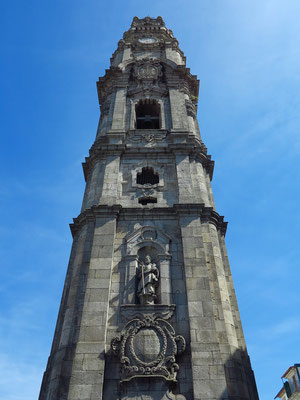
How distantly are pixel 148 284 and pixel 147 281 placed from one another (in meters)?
0.15

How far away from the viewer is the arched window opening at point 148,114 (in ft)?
92.2

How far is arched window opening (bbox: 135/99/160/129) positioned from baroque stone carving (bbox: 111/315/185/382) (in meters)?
16.8

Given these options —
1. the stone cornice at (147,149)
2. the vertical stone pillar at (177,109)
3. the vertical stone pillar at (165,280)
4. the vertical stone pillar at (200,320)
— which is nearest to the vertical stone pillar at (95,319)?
the vertical stone pillar at (165,280)

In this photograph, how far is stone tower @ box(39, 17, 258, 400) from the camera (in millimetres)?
13664

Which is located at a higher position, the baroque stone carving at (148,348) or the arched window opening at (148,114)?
the arched window opening at (148,114)

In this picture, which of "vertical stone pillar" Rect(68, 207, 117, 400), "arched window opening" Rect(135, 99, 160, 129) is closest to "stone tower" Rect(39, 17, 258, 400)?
"vertical stone pillar" Rect(68, 207, 117, 400)

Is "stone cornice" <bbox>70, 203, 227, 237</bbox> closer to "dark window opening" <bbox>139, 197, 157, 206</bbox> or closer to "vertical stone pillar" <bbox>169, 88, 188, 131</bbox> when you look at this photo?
"dark window opening" <bbox>139, 197, 157, 206</bbox>

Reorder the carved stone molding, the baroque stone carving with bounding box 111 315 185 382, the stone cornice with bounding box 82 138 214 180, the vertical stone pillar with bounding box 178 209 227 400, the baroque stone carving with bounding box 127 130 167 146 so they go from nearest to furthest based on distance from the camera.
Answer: the vertical stone pillar with bounding box 178 209 227 400
the baroque stone carving with bounding box 111 315 185 382
the carved stone molding
the stone cornice with bounding box 82 138 214 180
the baroque stone carving with bounding box 127 130 167 146

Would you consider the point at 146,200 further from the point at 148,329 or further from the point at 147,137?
the point at 148,329

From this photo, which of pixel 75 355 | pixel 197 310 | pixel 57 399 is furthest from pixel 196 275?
pixel 57 399

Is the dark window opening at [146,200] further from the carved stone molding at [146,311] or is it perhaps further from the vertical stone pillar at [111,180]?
the carved stone molding at [146,311]

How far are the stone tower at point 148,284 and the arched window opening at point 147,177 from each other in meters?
→ 0.06

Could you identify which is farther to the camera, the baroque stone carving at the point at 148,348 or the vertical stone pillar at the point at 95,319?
the baroque stone carving at the point at 148,348

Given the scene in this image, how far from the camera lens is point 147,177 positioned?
882 inches
